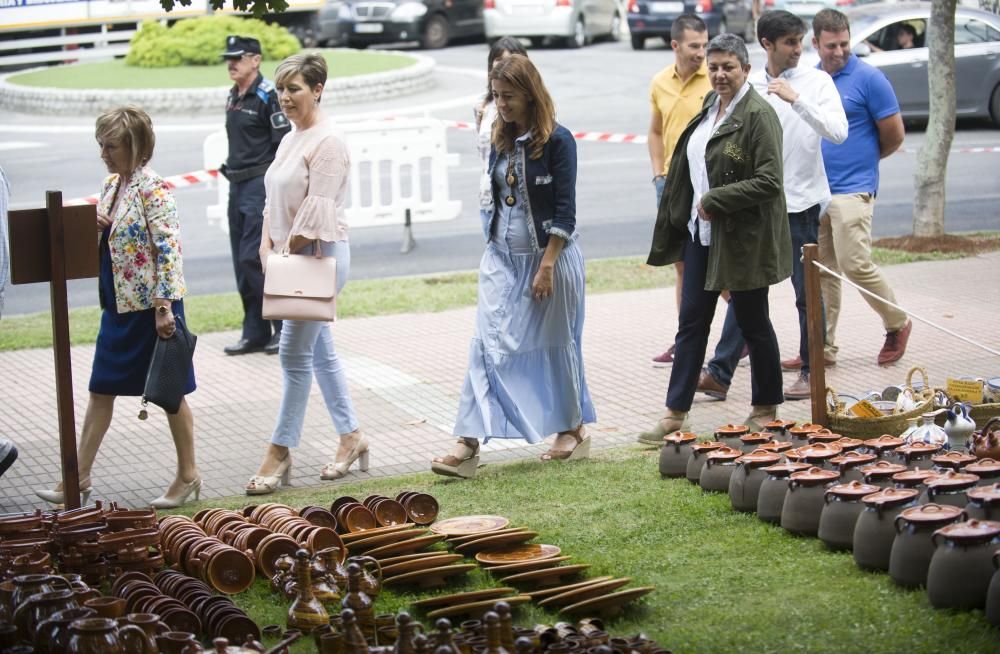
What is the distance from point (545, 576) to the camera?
5121 millimetres

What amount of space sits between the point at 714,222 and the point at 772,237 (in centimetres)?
31

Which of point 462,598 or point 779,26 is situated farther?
point 779,26

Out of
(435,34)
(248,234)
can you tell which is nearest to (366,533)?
(248,234)

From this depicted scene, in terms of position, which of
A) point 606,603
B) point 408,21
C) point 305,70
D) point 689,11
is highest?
point 689,11

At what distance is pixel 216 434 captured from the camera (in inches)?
320

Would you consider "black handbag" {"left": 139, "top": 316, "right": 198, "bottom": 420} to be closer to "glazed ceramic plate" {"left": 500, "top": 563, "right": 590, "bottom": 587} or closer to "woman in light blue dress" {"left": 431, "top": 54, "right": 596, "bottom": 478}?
"woman in light blue dress" {"left": 431, "top": 54, "right": 596, "bottom": 478}

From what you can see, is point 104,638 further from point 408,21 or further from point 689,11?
point 408,21

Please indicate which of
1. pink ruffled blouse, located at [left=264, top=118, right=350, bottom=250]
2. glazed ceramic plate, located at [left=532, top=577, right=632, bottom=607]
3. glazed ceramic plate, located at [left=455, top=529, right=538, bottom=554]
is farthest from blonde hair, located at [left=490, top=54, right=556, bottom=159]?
glazed ceramic plate, located at [left=532, top=577, right=632, bottom=607]

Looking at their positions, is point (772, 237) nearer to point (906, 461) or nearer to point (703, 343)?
point (703, 343)

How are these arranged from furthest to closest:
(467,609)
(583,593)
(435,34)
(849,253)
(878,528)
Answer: (435,34) → (849,253) → (878,528) → (583,593) → (467,609)

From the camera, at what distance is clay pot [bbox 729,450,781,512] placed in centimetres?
594

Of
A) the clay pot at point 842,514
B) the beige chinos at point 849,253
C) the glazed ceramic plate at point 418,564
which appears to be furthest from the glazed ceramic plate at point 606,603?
the beige chinos at point 849,253

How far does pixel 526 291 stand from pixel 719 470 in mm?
1406

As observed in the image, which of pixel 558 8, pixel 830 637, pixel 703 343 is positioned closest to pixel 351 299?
pixel 703 343
